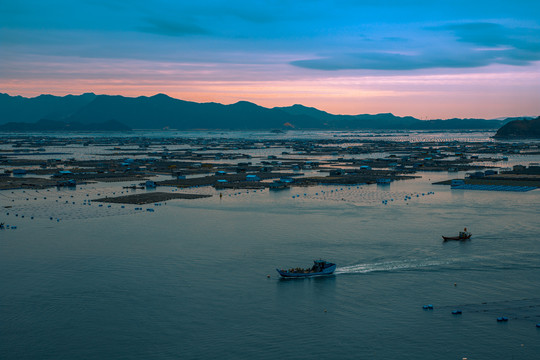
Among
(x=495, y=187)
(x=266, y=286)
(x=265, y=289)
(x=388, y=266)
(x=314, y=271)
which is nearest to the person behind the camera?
(x=265, y=289)

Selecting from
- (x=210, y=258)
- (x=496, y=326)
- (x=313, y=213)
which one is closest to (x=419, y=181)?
(x=313, y=213)

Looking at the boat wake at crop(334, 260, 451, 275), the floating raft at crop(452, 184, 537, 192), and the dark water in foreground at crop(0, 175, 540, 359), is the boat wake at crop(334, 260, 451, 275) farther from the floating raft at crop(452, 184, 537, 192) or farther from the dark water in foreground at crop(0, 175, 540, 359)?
the floating raft at crop(452, 184, 537, 192)

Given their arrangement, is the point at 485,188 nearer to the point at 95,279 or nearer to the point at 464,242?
the point at 464,242

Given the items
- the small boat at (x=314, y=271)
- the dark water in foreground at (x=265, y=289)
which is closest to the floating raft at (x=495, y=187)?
the dark water in foreground at (x=265, y=289)

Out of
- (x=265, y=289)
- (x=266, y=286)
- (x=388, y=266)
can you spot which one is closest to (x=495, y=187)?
(x=388, y=266)

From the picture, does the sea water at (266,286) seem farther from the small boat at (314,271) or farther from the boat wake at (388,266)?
the small boat at (314,271)

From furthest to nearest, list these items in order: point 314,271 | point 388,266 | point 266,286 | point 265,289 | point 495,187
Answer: point 495,187 < point 388,266 < point 314,271 < point 266,286 < point 265,289

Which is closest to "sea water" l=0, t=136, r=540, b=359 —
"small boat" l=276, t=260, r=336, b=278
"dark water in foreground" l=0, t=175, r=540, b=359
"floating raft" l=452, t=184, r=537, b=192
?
"dark water in foreground" l=0, t=175, r=540, b=359

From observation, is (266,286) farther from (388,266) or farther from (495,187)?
(495,187)
